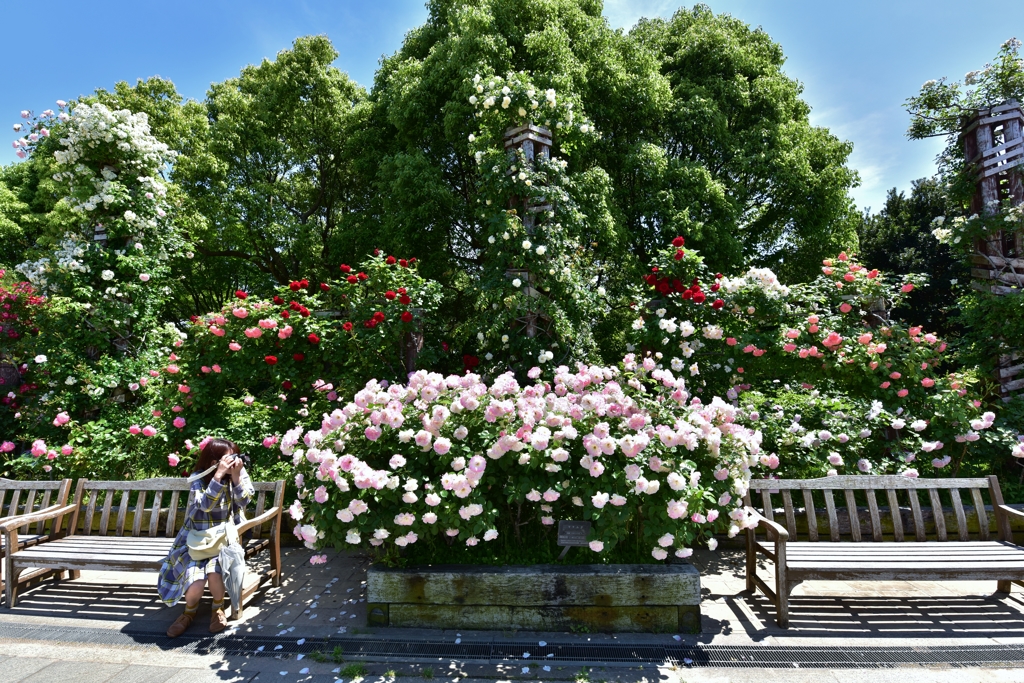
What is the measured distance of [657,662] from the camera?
2.73 m

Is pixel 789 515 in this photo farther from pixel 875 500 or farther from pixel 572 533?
pixel 572 533

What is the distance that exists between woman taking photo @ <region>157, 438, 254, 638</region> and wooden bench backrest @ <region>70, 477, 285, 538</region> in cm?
53

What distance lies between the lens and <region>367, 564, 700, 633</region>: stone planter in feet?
9.93

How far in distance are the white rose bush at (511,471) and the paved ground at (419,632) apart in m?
0.51

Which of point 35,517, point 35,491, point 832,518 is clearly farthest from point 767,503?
point 35,491

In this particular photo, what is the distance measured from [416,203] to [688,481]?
762cm

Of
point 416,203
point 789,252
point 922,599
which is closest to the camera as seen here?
point 922,599

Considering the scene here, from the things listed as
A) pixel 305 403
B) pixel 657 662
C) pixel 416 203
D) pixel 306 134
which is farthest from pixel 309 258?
pixel 657 662

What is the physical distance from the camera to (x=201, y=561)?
3.26 metres

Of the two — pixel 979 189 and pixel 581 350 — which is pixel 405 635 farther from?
pixel 979 189

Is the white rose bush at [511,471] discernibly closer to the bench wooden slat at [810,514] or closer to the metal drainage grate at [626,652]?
the metal drainage grate at [626,652]

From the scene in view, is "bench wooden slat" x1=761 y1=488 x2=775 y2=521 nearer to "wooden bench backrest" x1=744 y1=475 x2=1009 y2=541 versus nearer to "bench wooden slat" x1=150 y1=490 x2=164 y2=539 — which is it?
"wooden bench backrest" x1=744 y1=475 x2=1009 y2=541

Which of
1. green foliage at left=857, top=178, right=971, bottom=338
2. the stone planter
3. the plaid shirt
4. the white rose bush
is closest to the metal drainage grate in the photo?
the stone planter

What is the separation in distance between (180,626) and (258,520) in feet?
2.30
